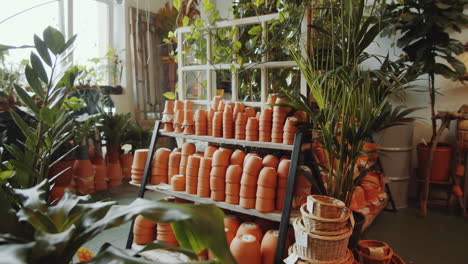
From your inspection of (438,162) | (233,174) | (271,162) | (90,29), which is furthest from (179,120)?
(90,29)

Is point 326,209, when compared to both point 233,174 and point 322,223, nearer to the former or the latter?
point 322,223

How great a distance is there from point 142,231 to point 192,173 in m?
0.48

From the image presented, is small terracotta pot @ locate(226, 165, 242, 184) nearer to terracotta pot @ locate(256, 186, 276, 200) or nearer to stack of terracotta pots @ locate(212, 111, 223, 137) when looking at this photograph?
terracotta pot @ locate(256, 186, 276, 200)

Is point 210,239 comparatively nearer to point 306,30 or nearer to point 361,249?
point 306,30

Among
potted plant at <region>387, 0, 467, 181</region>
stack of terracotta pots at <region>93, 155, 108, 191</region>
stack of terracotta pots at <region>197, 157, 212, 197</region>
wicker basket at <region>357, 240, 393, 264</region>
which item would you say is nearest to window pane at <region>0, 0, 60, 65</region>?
stack of terracotta pots at <region>93, 155, 108, 191</region>

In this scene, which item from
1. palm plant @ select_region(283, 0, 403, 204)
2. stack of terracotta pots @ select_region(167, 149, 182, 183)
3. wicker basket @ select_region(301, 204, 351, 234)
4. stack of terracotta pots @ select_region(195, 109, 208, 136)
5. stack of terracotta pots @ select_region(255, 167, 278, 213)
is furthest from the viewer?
stack of terracotta pots @ select_region(167, 149, 182, 183)

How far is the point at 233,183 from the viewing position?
1712 millimetres

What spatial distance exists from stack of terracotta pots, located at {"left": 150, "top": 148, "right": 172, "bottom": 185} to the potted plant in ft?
7.27

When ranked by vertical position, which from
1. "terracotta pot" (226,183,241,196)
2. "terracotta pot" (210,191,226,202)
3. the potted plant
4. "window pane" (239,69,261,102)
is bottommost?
"terracotta pot" (210,191,226,202)

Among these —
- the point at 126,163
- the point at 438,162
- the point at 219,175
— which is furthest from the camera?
the point at 126,163

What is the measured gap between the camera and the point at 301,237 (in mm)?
1434

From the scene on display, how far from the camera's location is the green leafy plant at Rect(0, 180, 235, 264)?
0.54 m

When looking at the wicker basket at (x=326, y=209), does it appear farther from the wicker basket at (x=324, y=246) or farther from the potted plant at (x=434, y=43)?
the potted plant at (x=434, y=43)

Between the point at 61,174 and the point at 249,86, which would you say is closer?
the point at 249,86
